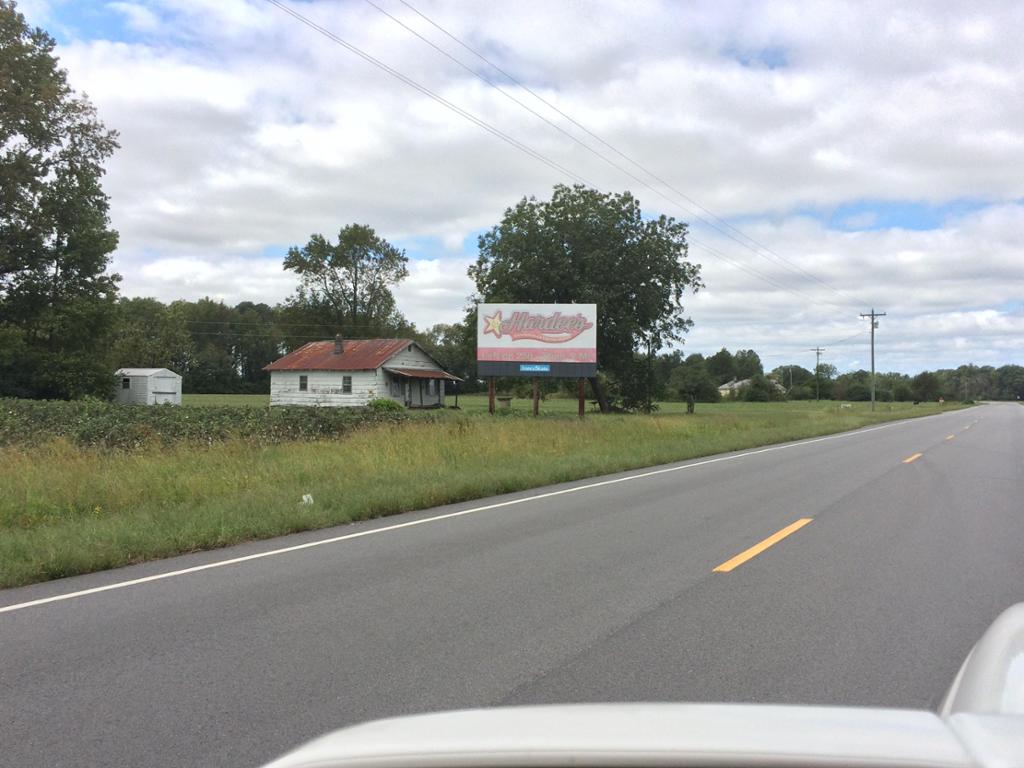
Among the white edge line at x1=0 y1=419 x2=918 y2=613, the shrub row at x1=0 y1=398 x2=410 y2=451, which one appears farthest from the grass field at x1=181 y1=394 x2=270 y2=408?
the white edge line at x1=0 y1=419 x2=918 y2=613

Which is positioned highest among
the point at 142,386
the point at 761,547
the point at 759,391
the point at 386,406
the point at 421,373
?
the point at 421,373

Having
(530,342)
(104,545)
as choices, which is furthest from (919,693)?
(530,342)

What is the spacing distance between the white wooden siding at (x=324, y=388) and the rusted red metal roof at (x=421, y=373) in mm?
1924

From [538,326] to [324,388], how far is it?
1054 inches

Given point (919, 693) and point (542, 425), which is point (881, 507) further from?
point (542, 425)

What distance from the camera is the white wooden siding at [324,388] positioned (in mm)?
57631

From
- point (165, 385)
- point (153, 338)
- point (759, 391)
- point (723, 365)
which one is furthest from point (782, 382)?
point (165, 385)

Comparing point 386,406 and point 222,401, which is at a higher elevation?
point 386,406

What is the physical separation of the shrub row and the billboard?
36.2 ft

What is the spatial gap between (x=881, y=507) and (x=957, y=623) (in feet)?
21.0

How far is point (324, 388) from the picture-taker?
59.8m

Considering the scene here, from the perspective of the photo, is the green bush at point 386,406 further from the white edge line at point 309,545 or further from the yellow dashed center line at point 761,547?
the yellow dashed center line at point 761,547

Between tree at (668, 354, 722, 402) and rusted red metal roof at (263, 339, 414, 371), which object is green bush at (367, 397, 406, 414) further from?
tree at (668, 354, 722, 402)

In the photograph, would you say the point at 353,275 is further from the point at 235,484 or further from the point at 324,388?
the point at 235,484
